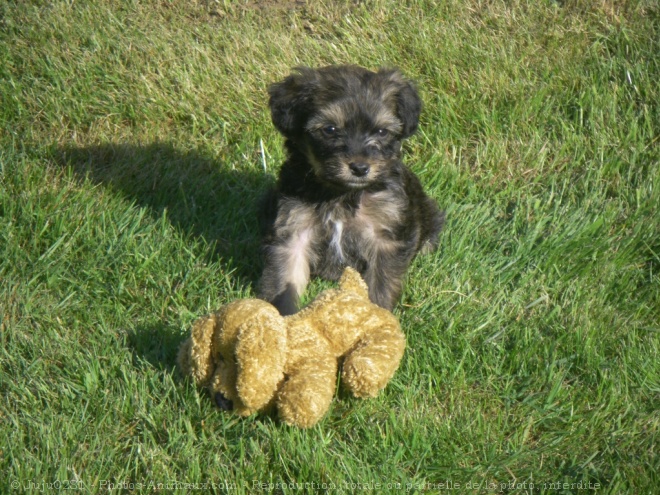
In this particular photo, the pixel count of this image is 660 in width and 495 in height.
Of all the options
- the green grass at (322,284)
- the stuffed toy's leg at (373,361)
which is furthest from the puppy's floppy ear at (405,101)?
the stuffed toy's leg at (373,361)

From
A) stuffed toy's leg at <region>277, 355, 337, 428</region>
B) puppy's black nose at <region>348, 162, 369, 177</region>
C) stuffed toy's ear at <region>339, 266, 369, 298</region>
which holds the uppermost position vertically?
puppy's black nose at <region>348, 162, 369, 177</region>

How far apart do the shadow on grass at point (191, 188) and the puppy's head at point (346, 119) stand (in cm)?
94

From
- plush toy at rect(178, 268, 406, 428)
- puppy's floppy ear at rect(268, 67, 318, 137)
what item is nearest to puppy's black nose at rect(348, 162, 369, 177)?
puppy's floppy ear at rect(268, 67, 318, 137)

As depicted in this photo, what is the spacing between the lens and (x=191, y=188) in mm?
6332

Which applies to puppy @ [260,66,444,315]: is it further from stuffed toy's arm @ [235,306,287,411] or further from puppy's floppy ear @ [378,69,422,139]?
stuffed toy's arm @ [235,306,287,411]

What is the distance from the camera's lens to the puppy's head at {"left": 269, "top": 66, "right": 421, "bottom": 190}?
194 inches

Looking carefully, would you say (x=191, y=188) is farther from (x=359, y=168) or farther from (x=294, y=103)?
(x=359, y=168)

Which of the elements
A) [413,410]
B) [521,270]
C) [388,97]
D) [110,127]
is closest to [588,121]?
[521,270]

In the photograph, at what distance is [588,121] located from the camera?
6.57 metres

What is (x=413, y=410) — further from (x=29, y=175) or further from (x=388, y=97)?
(x=29, y=175)

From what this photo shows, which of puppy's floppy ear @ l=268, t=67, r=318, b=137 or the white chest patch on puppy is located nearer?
puppy's floppy ear @ l=268, t=67, r=318, b=137

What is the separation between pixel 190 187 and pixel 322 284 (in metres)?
1.46

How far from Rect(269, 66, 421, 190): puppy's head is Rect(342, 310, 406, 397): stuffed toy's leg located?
1114mm

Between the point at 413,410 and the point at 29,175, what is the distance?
351 centimetres
